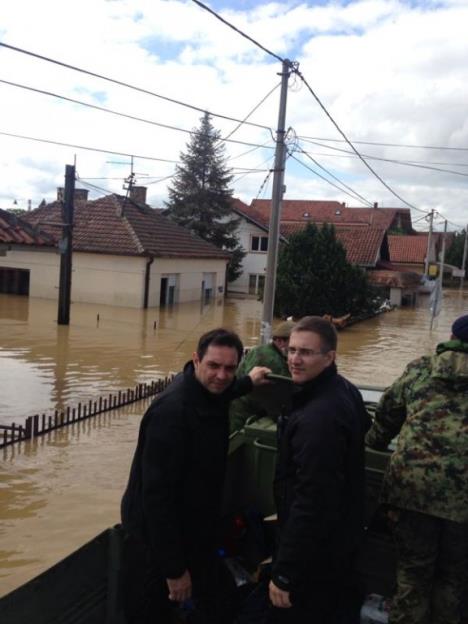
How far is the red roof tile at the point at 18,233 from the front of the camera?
9.05m

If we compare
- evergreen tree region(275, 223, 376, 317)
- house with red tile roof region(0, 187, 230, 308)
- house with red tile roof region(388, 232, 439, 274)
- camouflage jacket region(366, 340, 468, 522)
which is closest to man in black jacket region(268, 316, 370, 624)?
camouflage jacket region(366, 340, 468, 522)

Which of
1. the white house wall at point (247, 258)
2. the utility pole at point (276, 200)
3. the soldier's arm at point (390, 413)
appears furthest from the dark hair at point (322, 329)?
the white house wall at point (247, 258)

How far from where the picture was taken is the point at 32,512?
21.3 ft

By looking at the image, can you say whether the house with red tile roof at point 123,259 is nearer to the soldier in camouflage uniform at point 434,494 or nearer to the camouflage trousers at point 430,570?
the soldier in camouflage uniform at point 434,494

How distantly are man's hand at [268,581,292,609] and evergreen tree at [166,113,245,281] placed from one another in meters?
37.3

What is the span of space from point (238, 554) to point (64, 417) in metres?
6.54

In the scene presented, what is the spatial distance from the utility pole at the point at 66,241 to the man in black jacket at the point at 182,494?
16.7m

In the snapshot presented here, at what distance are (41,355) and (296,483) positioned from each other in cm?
1411

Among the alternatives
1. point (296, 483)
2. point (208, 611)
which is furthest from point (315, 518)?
point (208, 611)

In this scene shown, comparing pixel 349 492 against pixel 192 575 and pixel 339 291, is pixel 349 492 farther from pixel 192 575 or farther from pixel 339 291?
pixel 339 291

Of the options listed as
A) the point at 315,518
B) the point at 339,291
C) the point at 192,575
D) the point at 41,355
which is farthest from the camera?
the point at 339,291

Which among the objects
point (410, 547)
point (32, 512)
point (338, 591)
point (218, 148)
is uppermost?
point (218, 148)

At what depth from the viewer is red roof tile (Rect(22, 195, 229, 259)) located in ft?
95.3

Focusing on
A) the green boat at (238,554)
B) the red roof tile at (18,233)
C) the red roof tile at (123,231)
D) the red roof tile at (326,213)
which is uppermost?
the red roof tile at (326,213)
